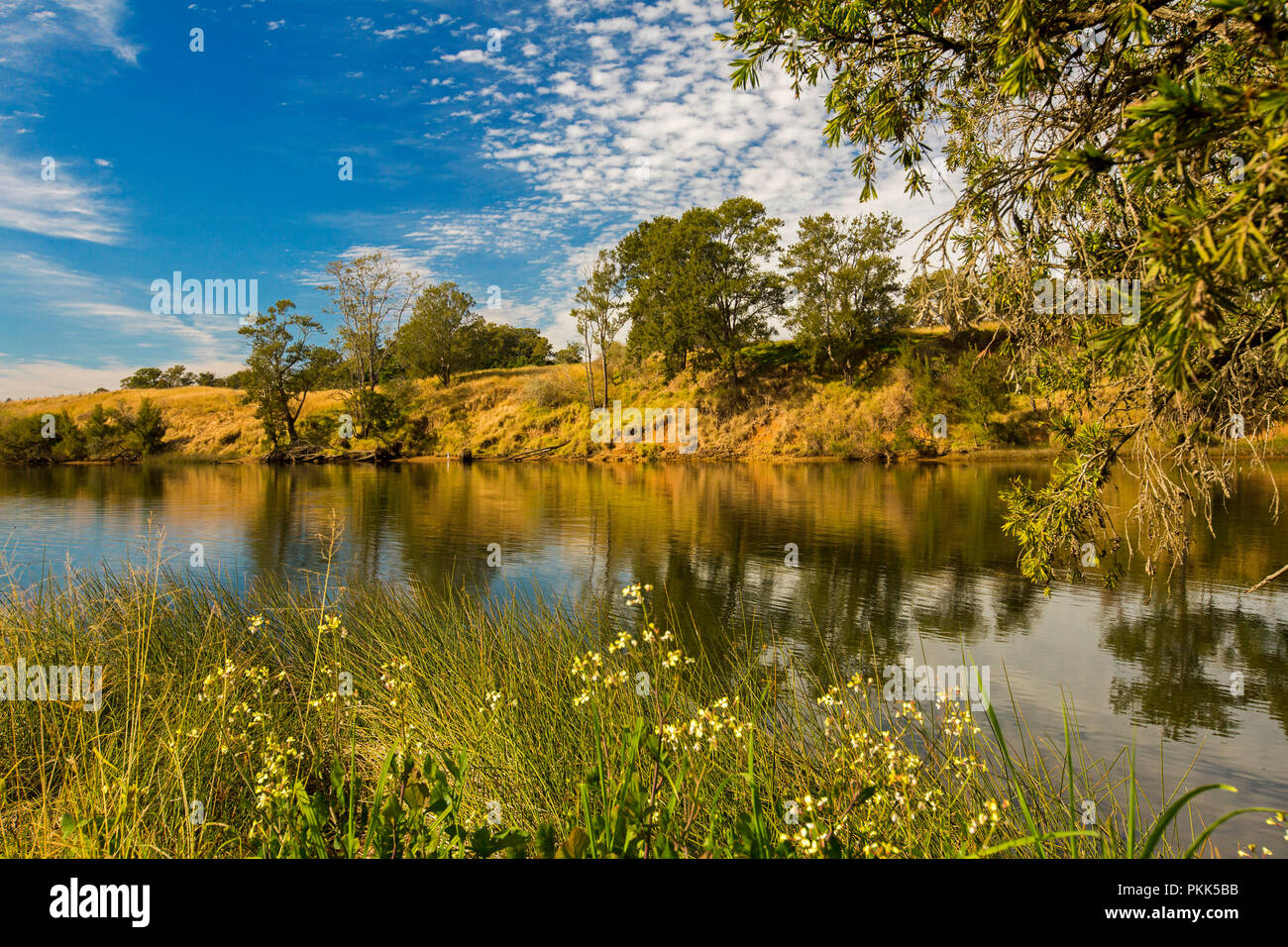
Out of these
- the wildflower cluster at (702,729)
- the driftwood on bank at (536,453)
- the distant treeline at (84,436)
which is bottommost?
the wildflower cluster at (702,729)

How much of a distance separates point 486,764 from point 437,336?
6840 centimetres

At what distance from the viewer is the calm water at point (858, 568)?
8156mm

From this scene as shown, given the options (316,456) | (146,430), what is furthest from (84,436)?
(316,456)

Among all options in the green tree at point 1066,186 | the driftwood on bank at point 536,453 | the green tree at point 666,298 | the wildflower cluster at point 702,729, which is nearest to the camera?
the wildflower cluster at point 702,729

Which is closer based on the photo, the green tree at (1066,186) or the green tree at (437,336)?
the green tree at (1066,186)

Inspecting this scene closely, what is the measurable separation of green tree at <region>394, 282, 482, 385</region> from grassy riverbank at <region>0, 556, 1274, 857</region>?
6335 cm

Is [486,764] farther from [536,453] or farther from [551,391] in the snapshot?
[551,391]

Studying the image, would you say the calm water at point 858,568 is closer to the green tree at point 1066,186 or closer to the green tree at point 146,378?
the green tree at point 1066,186

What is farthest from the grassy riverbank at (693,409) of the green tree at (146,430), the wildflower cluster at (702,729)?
the wildflower cluster at (702,729)

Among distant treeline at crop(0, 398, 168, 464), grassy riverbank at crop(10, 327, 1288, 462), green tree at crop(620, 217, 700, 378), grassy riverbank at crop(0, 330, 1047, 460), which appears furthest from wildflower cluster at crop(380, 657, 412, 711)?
distant treeline at crop(0, 398, 168, 464)

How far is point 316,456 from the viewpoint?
56.0m

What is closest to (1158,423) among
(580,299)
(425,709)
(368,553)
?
(425,709)

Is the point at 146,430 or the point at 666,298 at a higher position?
the point at 666,298

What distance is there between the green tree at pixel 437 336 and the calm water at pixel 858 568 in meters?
35.3
